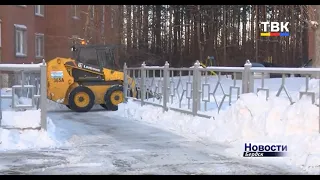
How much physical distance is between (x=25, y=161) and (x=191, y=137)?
12.2 ft

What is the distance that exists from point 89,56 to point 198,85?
224 inches

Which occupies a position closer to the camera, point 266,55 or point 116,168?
point 116,168

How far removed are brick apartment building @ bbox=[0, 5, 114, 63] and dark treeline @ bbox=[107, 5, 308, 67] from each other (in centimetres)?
192

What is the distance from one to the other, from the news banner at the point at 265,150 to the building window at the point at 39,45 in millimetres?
25550

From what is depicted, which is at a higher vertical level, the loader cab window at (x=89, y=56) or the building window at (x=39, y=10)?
the building window at (x=39, y=10)

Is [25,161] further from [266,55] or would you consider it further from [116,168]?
[266,55]

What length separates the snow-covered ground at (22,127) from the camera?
9336 mm

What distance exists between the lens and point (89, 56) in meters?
16.8

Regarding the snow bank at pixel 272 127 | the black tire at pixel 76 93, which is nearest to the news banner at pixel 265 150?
the snow bank at pixel 272 127

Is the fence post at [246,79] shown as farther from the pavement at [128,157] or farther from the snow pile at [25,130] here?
the snow pile at [25,130]

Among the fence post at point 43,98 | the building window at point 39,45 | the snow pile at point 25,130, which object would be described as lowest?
the snow pile at point 25,130

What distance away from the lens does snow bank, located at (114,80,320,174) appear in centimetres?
782

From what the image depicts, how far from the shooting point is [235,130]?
9508 mm
